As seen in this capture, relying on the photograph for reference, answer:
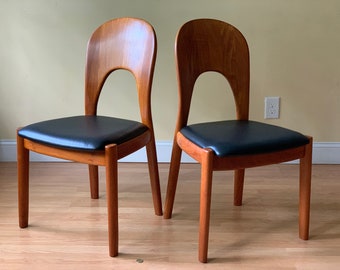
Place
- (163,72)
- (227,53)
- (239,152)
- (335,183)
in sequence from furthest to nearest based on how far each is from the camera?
(163,72) → (335,183) → (227,53) → (239,152)

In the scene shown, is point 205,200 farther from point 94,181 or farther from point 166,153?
point 166,153

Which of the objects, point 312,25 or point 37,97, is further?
point 37,97

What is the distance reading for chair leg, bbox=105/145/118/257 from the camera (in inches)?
55.0

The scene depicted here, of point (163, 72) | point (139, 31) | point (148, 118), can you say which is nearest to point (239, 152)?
point (148, 118)

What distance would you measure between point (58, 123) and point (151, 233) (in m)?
0.57

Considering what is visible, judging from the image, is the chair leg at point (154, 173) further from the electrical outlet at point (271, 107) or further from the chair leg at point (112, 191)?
the electrical outlet at point (271, 107)

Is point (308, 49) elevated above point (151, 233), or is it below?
above

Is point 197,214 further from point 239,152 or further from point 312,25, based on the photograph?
point 312,25

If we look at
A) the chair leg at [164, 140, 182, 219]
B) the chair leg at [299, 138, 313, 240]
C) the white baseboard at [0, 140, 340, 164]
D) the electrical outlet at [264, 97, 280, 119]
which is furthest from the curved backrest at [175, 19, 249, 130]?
the white baseboard at [0, 140, 340, 164]

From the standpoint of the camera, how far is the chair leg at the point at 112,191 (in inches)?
55.0

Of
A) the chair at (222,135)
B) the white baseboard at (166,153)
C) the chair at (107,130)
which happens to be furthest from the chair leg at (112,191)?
the white baseboard at (166,153)

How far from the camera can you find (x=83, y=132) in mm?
1501

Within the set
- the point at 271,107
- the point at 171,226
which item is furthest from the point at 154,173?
the point at 271,107

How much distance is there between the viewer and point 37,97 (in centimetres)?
239
